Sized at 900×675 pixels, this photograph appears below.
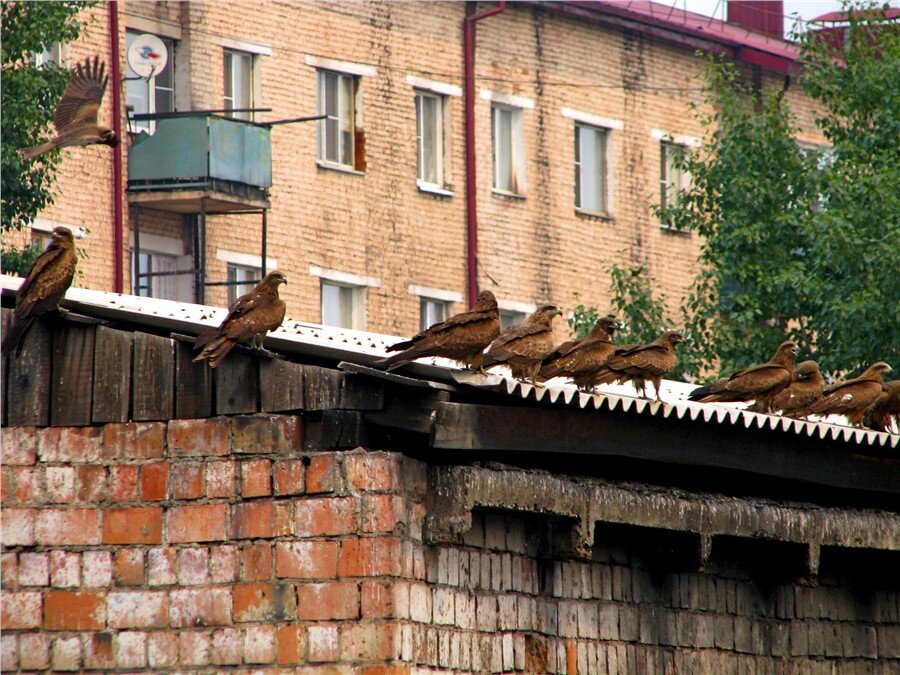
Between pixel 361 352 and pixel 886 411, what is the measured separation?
613 cm

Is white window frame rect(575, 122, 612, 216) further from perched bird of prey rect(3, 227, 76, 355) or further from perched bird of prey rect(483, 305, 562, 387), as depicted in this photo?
perched bird of prey rect(3, 227, 76, 355)

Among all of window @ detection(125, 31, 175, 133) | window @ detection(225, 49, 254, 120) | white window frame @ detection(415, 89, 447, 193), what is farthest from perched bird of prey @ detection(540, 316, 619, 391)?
white window frame @ detection(415, 89, 447, 193)

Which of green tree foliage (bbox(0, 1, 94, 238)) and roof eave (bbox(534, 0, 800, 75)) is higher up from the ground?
roof eave (bbox(534, 0, 800, 75))

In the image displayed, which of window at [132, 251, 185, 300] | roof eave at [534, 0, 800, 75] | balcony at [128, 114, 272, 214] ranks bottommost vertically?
window at [132, 251, 185, 300]

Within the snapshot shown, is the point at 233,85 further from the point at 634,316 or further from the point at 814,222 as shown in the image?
the point at 814,222

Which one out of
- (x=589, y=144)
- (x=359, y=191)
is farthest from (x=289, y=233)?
(x=589, y=144)

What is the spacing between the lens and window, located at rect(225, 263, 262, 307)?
30.8 meters

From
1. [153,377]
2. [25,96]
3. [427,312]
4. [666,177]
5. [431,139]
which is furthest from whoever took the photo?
[666,177]

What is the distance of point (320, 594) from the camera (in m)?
12.3

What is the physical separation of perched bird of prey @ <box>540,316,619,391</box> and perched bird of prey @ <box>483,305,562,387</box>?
37 cm

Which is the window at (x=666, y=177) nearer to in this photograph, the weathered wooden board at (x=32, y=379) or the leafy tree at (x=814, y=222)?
the leafy tree at (x=814, y=222)

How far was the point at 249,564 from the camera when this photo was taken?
1254 centimetres

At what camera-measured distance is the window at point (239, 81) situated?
30844mm

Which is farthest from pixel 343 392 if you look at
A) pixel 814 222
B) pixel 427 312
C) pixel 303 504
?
pixel 427 312
